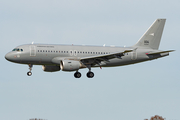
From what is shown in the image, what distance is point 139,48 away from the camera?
67.4 meters

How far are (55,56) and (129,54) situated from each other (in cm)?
1287

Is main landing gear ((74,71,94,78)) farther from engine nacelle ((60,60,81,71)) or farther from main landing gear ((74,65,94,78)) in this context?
engine nacelle ((60,60,81,71))

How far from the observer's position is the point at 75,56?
62.1 metres

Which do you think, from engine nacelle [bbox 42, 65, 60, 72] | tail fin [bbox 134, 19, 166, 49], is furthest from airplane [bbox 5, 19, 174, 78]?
tail fin [bbox 134, 19, 166, 49]

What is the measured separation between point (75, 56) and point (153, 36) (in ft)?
52.7

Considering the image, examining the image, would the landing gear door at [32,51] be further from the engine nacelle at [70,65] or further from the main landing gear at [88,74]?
the main landing gear at [88,74]

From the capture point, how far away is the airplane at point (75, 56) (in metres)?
60.1

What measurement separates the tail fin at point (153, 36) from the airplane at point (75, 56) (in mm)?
645

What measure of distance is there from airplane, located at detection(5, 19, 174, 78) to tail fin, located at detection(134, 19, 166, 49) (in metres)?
0.65

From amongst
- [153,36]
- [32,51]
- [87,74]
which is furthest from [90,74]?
[153,36]

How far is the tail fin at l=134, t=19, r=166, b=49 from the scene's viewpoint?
2710 inches

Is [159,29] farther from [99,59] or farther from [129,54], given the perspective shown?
[99,59]

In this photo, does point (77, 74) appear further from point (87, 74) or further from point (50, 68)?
point (50, 68)

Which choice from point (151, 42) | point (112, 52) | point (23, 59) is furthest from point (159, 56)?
point (23, 59)
